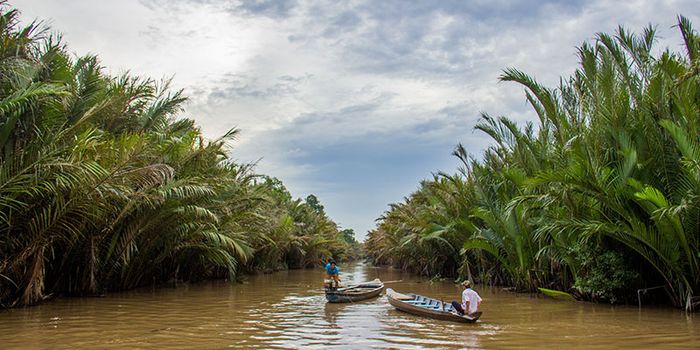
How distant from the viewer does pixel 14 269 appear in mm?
11891

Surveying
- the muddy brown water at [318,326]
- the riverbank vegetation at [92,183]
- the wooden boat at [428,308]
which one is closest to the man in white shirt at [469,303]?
the wooden boat at [428,308]

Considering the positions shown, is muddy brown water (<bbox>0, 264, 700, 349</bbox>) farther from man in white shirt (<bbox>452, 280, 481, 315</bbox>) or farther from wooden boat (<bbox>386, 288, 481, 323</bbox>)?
man in white shirt (<bbox>452, 280, 481, 315</bbox>)

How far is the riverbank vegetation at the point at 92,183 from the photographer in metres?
11.2

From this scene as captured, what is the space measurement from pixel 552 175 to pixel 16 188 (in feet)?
37.6

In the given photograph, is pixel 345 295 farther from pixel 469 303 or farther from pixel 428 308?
pixel 469 303

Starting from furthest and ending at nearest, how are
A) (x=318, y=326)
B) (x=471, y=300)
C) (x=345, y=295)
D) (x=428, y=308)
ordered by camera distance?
(x=345, y=295) < (x=428, y=308) < (x=471, y=300) < (x=318, y=326)

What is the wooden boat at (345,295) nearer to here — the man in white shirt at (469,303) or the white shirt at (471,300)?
the man in white shirt at (469,303)

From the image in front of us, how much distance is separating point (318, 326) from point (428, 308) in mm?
2798

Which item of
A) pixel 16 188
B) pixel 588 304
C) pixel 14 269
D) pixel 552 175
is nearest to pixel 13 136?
pixel 16 188

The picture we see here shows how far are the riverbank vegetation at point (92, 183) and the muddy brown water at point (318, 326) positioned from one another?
116cm

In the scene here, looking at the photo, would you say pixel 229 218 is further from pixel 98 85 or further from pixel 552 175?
pixel 552 175

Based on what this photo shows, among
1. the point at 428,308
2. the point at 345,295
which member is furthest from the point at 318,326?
the point at 345,295

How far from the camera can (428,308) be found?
40.8 ft

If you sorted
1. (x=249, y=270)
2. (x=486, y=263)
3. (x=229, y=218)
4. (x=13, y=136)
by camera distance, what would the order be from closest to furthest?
(x=13, y=136)
(x=229, y=218)
(x=486, y=263)
(x=249, y=270)
